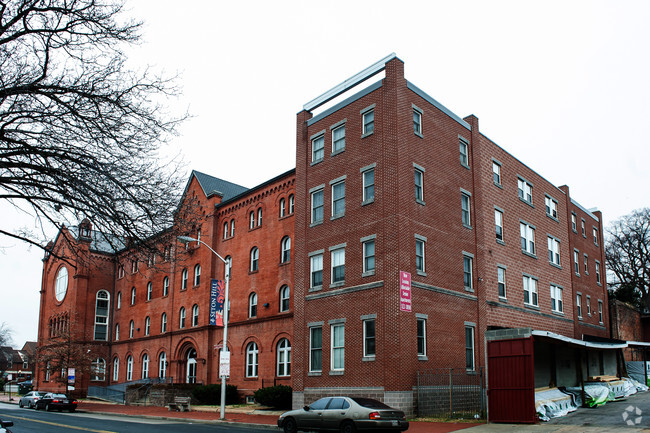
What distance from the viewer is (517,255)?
36344 millimetres

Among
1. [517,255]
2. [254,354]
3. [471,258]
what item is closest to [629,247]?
[517,255]

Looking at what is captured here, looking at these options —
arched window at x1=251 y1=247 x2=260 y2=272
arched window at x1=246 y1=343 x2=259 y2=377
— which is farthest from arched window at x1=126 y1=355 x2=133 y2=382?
arched window at x1=251 y1=247 x2=260 y2=272

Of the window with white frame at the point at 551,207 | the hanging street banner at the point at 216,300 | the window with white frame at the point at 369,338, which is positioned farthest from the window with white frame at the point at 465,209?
the hanging street banner at the point at 216,300

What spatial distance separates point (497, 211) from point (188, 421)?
20747mm

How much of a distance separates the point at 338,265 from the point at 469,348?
26.6ft

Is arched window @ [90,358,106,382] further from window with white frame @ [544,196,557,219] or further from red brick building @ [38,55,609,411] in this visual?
window with white frame @ [544,196,557,219]

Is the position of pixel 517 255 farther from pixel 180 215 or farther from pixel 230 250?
pixel 180 215

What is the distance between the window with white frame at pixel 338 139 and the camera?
3178 centimetres

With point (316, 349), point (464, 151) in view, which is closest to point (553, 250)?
point (464, 151)

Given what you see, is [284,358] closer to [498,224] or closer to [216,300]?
[216,300]

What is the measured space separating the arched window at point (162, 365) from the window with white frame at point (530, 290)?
2823cm

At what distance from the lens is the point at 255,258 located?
4016cm

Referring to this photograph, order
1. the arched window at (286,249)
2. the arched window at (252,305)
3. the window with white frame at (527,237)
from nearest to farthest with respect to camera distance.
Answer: the arched window at (286,249) → the window with white frame at (527,237) → the arched window at (252,305)

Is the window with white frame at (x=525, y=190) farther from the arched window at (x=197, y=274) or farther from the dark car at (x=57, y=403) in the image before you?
the dark car at (x=57, y=403)
